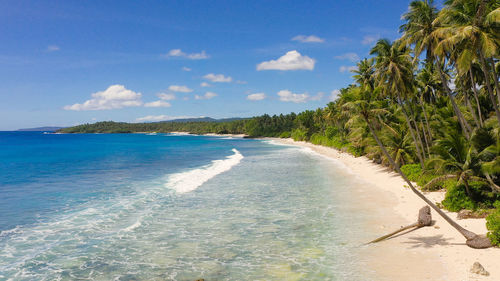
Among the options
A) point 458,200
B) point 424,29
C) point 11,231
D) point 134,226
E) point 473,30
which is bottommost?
point 11,231

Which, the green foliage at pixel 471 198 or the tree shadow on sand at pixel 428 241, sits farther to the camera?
the green foliage at pixel 471 198

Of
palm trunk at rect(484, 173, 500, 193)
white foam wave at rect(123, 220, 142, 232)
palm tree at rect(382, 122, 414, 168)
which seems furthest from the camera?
palm tree at rect(382, 122, 414, 168)

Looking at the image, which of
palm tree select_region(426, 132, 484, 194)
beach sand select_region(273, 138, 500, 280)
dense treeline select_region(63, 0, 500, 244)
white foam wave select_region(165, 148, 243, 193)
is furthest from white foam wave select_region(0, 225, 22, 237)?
palm tree select_region(426, 132, 484, 194)

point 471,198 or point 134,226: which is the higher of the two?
point 471,198

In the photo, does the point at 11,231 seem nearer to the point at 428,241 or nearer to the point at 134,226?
the point at 134,226

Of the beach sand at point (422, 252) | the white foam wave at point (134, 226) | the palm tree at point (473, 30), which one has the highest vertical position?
the palm tree at point (473, 30)

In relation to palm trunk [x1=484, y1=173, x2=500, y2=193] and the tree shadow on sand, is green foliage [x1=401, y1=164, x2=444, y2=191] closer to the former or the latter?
palm trunk [x1=484, y1=173, x2=500, y2=193]

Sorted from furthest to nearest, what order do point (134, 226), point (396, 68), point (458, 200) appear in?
point (396, 68) → point (134, 226) → point (458, 200)

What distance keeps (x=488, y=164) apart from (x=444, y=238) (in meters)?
4.47

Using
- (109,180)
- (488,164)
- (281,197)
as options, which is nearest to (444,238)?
(488,164)

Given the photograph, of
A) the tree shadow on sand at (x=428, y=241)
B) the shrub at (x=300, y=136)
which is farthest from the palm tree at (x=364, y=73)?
the shrub at (x=300, y=136)

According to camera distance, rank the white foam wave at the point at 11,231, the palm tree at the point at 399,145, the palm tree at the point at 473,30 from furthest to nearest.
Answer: the palm tree at the point at 399,145, the white foam wave at the point at 11,231, the palm tree at the point at 473,30

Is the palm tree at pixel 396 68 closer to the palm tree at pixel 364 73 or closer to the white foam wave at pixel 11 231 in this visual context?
→ the palm tree at pixel 364 73

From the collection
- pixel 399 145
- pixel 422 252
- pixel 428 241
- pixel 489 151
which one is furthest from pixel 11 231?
pixel 399 145
